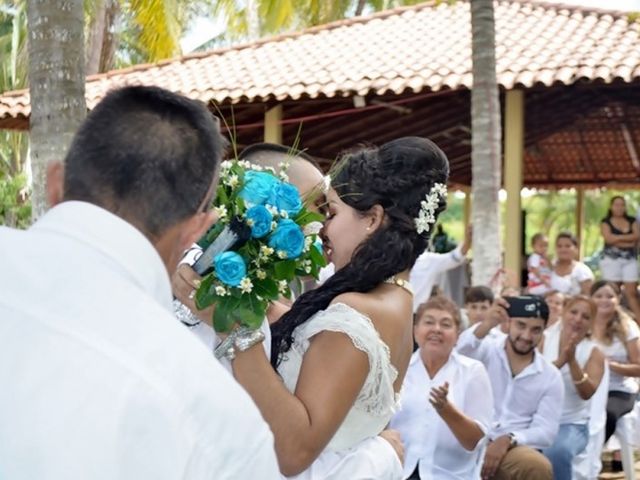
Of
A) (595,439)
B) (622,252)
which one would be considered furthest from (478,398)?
(622,252)

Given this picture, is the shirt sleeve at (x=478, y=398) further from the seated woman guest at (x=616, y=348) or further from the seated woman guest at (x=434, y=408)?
the seated woman guest at (x=616, y=348)

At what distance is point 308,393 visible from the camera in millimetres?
2455

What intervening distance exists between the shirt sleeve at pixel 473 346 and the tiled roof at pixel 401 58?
5.70 m

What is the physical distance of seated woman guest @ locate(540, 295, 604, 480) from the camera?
6.58 m

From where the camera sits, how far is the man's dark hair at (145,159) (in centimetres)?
134

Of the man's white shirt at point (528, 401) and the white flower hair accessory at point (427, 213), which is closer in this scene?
the white flower hair accessory at point (427, 213)

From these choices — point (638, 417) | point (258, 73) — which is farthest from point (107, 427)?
point (258, 73)

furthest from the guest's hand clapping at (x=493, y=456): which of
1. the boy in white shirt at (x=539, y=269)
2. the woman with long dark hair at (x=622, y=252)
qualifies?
the woman with long dark hair at (x=622, y=252)

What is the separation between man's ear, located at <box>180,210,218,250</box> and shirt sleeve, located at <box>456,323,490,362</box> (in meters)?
5.41

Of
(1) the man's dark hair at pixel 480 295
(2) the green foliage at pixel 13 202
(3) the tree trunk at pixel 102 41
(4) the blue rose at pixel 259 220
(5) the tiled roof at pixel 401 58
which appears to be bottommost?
(1) the man's dark hair at pixel 480 295

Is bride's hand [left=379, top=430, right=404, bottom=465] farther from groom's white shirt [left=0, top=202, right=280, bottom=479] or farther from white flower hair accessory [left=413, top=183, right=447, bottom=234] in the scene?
groom's white shirt [left=0, top=202, right=280, bottom=479]

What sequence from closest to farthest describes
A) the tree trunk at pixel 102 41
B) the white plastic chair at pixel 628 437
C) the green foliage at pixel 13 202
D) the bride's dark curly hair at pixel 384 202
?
the bride's dark curly hair at pixel 384 202 < the white plastic chair at pixel 628 437 < the green foliage at pixel 13 202 < the tree trunk at pixel 102 41

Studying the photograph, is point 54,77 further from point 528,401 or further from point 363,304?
point 528,401

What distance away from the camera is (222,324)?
2.38m
